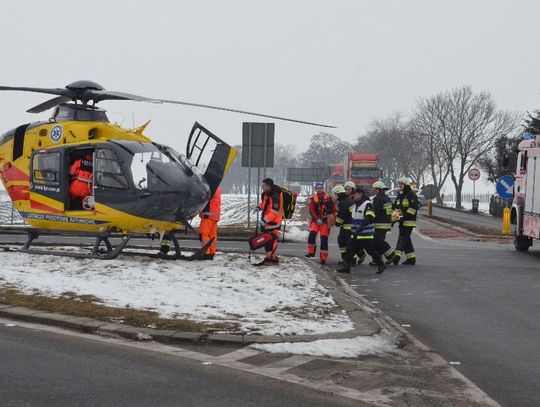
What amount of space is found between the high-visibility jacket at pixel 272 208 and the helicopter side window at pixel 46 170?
3836 mm

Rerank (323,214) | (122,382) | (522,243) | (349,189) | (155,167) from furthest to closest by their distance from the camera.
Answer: (522,243)
(323,214)
(349,189)
(155,167)
(122,382)

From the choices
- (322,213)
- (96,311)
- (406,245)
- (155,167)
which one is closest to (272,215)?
(322,213)

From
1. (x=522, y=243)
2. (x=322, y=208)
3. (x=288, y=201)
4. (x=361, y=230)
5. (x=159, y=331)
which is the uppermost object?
(x=288, y=201)

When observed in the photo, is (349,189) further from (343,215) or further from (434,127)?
(434,127)

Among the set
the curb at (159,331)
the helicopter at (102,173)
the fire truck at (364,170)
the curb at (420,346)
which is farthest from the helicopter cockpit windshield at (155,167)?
the fire truck at (364,170)

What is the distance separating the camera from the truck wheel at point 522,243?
814 inches

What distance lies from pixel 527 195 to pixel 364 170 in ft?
127

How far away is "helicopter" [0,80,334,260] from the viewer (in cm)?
1363

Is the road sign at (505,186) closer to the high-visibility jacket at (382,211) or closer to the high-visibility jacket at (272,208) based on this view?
the high-visibility jacket at (382,211)

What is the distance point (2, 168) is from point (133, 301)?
7.60 meters

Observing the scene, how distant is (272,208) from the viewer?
14523 mm

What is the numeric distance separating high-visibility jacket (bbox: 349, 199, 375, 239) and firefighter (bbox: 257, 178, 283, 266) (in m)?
1.46

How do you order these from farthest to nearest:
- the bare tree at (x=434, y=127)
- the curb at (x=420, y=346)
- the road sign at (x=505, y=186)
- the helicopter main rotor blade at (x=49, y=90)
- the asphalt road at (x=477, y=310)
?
the bare tree at (x=434, y=127)
the road sign at (x=505, y=186)
the helicopter main rotor blade at (x=49, y=90)
the asphalt road at (x=477, y=310)
the curb at (x=420, y=346)

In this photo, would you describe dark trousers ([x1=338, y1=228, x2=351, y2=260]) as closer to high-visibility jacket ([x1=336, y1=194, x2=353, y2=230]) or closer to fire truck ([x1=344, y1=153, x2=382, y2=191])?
high-visibility jacket ([x1=336, y1=194, x2=353, y2=230])
